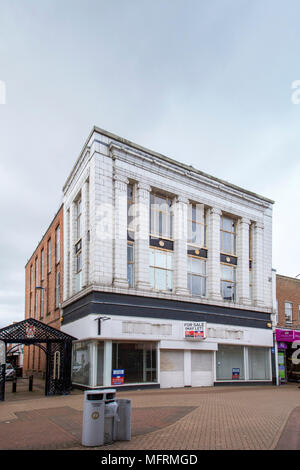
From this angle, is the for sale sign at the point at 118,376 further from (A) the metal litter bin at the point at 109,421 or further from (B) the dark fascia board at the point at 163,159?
(A) the metal litter bin at the point at 109,421

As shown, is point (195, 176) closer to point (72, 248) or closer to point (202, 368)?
point (72, 248)

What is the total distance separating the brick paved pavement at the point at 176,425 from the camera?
378 inches

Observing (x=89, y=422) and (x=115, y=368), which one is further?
(x=115, y=368)

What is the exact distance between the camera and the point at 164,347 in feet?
84.9

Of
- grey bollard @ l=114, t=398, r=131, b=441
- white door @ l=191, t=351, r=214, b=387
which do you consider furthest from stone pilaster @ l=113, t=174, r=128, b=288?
grey bollard @ l=114, t=398, r=131, b=441

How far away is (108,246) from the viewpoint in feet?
82.6

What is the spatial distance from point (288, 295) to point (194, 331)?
1322 cm

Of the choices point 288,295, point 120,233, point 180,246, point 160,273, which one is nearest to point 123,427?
point 120,233

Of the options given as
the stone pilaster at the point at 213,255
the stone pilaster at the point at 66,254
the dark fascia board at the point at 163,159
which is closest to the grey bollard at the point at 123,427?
the dark fascia board at the point at 163,159

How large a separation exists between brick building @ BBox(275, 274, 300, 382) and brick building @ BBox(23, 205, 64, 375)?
1697 cm

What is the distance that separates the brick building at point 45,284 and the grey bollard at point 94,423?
2315 centimetres
